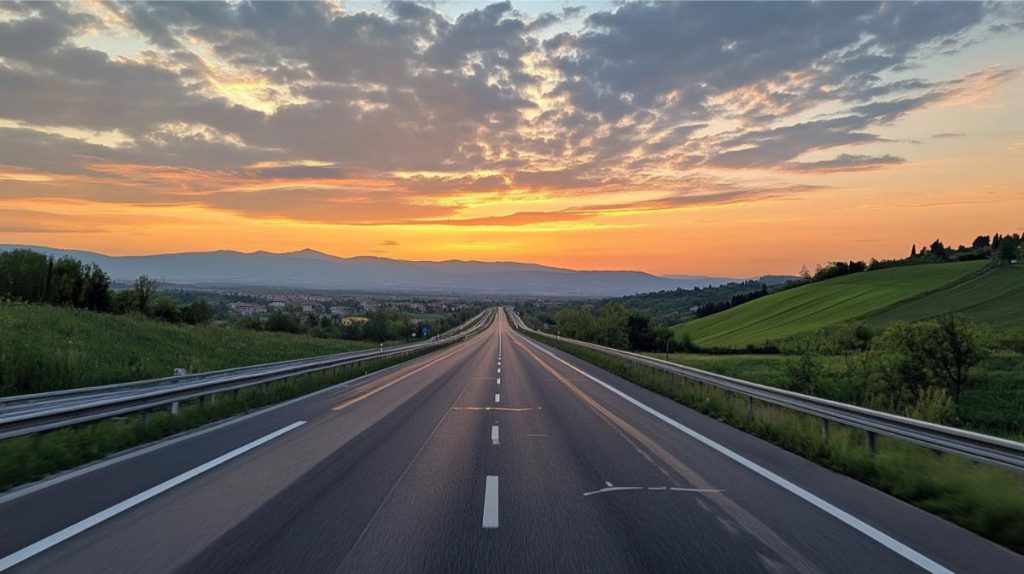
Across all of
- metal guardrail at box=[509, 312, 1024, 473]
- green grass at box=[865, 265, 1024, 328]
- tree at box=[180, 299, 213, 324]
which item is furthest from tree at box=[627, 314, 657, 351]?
metal guardrail at box=[509, 312, 1024, 473]

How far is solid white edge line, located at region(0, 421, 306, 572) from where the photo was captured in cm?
494

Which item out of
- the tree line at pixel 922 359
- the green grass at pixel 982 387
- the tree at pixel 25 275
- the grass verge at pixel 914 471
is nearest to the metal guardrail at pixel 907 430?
the grass verge at pixel 914 471

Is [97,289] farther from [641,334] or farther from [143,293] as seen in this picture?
[641,334]

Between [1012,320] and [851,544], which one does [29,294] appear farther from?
[1012,320]

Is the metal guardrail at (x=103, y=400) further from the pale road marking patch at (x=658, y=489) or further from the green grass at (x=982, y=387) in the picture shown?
the green grass at (x=982, y=387)

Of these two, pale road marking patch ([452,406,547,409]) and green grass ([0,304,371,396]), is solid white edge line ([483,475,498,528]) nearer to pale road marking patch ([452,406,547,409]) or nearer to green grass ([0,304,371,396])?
pale road marking patch ([452,406,547,409])

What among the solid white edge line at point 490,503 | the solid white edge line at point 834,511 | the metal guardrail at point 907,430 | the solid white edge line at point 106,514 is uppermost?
the metal guardrail at point 907,430

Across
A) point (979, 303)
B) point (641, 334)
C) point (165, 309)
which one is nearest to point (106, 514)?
point (165, 309)

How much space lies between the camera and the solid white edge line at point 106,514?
16.2 feet

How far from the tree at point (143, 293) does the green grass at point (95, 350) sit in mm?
22018

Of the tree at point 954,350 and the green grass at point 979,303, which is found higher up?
the green grass at point 979,303

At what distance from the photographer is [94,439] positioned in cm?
974

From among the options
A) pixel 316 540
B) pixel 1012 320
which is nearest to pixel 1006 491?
pixel 316 540

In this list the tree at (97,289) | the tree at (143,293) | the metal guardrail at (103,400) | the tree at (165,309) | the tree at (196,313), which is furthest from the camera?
the tree at (196,313)
